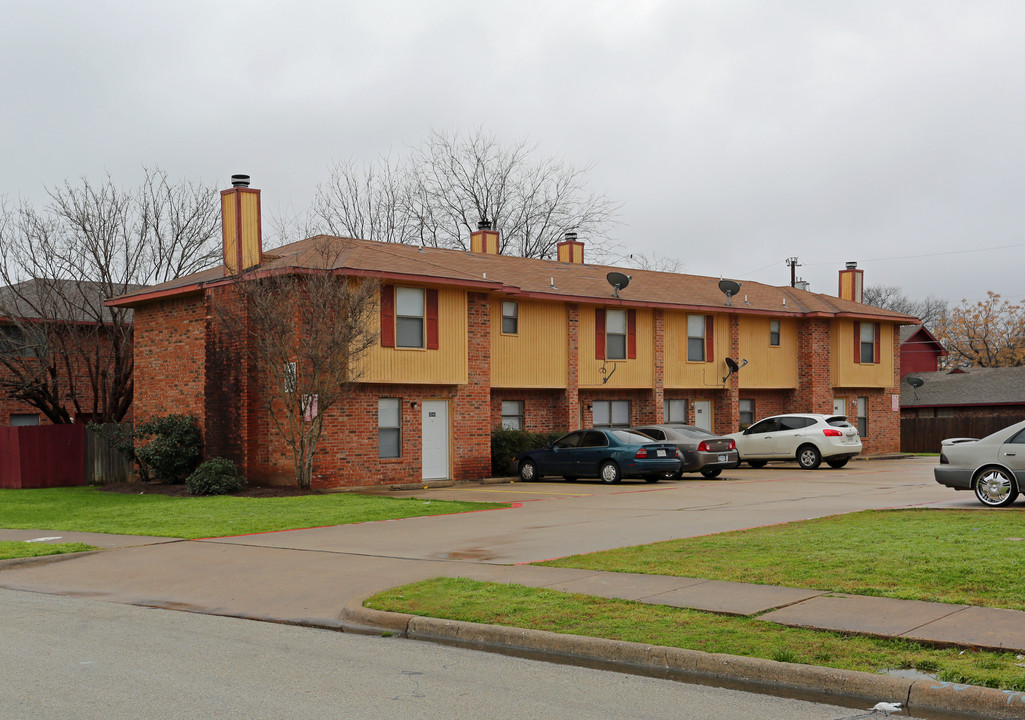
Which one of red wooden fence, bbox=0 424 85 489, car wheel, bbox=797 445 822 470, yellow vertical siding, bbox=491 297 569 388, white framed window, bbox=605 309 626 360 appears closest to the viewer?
red wooden fence, bbox=0 424 85 489

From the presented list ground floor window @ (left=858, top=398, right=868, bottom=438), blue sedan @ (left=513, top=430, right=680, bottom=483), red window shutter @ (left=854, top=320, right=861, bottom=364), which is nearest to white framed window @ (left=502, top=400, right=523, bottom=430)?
blue sedan @ (left=513, top=430, right=680, bottom=483)

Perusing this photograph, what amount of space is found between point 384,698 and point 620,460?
1909 cm

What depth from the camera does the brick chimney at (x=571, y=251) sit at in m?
39.1

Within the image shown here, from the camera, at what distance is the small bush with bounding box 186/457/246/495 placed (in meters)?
23.4

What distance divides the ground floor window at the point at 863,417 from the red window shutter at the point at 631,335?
1098 cm

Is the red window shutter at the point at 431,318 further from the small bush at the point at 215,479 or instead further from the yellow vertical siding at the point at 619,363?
the yellow vertical siding at the point at 619,363

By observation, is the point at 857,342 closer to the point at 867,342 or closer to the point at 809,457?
the point at 867,342

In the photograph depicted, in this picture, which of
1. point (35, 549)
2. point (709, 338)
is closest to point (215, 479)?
point (35, 549)

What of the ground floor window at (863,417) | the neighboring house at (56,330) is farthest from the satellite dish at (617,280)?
the neighboring house at (56,330)

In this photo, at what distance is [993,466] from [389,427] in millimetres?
14115

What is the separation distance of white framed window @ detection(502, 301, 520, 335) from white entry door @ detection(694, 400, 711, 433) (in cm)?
845

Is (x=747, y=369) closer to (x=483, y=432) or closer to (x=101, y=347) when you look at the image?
(x=483, y=432)

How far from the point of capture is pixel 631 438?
2616 cm

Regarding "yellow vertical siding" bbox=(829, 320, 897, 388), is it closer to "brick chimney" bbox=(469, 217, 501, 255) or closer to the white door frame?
"brick chimney" bbox=(469, 217, 501, 255)
